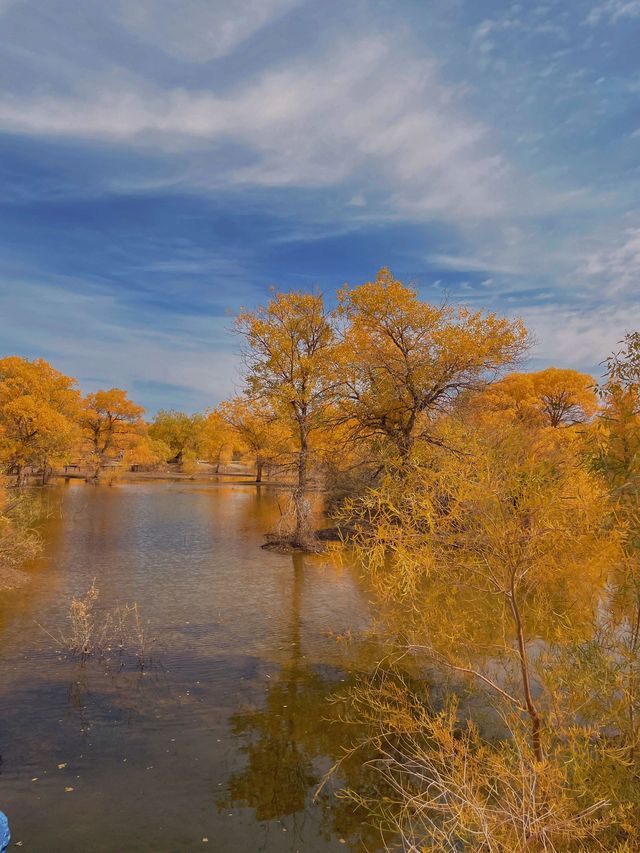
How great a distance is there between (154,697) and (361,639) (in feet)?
19.2

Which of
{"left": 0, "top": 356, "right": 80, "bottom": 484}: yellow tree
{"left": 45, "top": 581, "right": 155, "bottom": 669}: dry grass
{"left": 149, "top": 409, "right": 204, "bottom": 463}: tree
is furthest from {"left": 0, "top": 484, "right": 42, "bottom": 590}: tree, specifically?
{"left": 149, "top": 409, "right": 204, "bottom": 463}: tree

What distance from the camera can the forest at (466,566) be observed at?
6.22 m

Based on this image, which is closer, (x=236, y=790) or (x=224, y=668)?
(x=236, y=790)

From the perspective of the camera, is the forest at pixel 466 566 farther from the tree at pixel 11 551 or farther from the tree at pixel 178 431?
the tree at pixel 178 431

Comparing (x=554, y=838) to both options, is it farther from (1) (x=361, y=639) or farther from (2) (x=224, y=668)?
(1) (x=361, y=639)

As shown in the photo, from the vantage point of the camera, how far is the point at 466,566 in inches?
259

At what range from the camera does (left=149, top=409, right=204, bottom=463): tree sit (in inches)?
3770

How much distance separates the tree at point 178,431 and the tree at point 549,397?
196 feet

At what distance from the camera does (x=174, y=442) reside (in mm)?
98750

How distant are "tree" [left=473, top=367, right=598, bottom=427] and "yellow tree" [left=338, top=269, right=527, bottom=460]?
22.2m

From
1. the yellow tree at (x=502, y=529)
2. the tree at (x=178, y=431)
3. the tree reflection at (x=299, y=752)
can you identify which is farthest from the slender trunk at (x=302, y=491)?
the tree at (x=178, y=431)

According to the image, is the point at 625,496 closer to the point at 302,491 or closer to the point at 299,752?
the point at 299,752

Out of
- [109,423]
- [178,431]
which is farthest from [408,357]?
[178,431]

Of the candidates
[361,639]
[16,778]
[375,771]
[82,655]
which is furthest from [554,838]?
[82,655]
